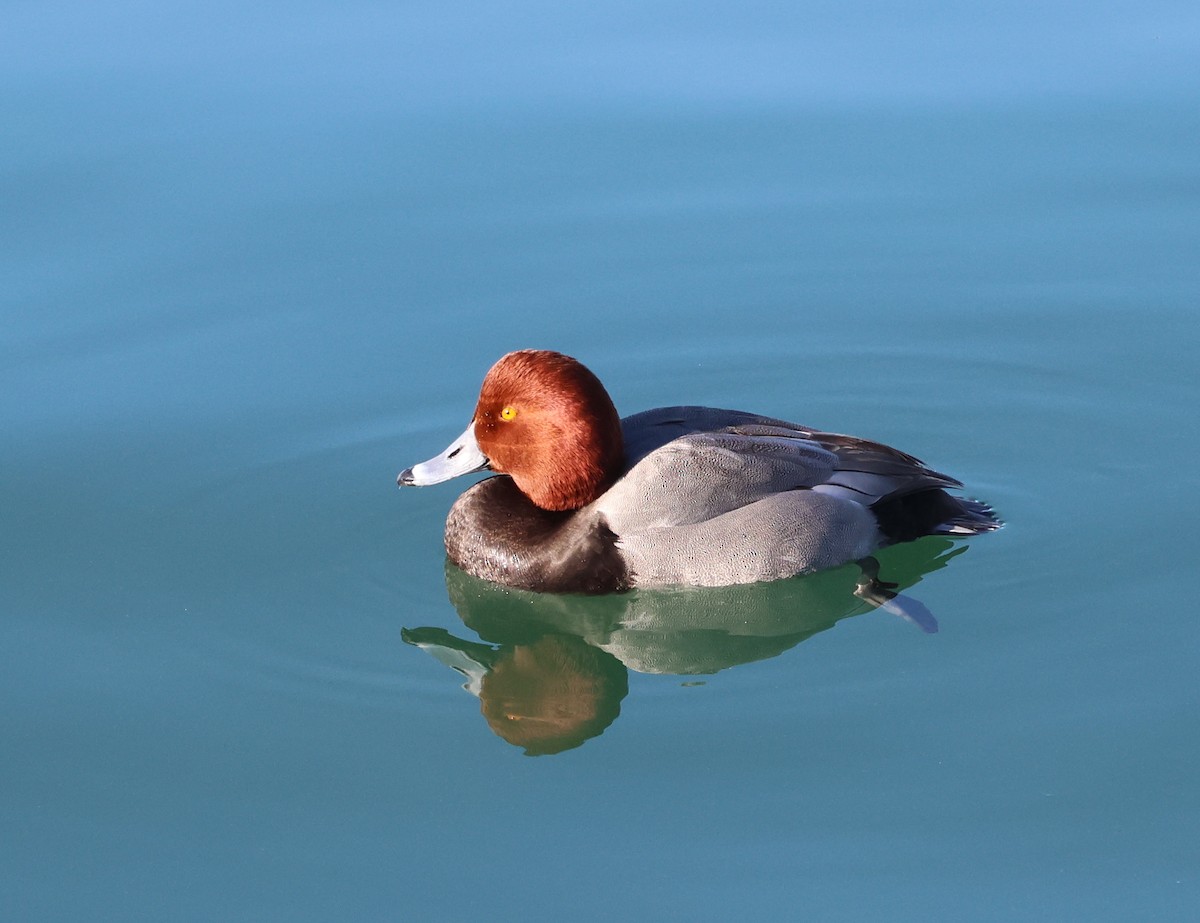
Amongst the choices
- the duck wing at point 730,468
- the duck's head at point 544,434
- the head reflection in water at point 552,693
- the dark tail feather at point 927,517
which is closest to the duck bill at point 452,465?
the duck's head at point 544,434

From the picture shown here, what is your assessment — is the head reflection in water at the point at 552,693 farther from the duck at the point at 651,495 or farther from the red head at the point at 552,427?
the red head at the point at 552,427

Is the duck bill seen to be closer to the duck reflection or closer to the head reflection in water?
the duck reflection

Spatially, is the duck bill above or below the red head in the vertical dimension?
below

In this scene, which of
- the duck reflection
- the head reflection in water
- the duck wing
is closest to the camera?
the head reflection in water

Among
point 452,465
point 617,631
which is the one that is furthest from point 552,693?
point 452,465

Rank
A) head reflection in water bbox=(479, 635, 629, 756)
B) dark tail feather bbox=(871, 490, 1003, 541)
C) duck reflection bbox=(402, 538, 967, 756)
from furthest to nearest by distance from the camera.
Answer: dark tail feather bbox=(871, 490, 1003, 541), duck reflection bbox=(402, 538, 967, 756), head reflection in water bbox=(479, 635, 629, 756)

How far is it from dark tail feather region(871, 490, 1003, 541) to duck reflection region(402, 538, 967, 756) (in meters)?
0.07

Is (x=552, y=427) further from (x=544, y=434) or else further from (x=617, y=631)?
(x=617, y=631)

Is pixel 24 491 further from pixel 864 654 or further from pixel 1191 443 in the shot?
pixel 1191 443

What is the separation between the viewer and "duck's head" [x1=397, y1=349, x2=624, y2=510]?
6359mm

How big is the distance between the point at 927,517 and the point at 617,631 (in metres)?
1.39

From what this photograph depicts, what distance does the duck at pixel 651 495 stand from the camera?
6.33 m

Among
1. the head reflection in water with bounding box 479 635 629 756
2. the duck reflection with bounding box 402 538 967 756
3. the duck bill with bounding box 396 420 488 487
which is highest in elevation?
the duck bill with bounding box 396 420 488 487

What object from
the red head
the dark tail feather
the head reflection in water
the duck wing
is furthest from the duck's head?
the dark tail feather
